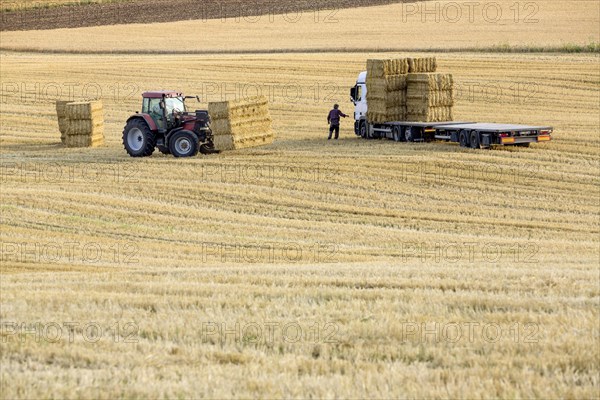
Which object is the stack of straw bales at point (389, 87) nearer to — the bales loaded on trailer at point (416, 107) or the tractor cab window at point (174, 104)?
the bales loaded on trailer at point (416, 107)

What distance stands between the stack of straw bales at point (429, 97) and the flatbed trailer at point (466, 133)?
355 millimetres

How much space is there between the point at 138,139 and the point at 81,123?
351cm

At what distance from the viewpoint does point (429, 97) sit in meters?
29.6

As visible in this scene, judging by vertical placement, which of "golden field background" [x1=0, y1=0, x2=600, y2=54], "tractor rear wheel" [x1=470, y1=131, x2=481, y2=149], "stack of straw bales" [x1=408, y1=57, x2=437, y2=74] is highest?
"golden field background" [x1=0, y1=0, x2=600, y2=54]

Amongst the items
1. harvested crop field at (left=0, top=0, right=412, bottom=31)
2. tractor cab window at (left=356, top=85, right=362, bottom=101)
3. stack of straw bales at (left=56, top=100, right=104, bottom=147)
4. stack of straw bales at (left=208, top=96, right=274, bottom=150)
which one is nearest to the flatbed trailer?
tractor cab window at (left=356, top=85, right=362, bottom=101)

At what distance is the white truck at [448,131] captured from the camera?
27.3 m

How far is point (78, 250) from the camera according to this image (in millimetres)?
17828

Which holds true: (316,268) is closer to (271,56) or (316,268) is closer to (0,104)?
(0,104)

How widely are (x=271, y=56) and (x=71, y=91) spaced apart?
12.0m

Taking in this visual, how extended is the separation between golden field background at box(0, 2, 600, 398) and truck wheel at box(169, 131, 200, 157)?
842 millimetres

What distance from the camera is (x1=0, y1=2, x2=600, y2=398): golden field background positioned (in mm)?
8344

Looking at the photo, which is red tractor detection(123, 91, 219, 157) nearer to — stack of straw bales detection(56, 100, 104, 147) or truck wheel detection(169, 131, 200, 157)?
truck wheel detection(169, 131, 200, 157)

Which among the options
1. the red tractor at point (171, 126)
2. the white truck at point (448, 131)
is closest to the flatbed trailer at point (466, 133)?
the white truck at point (448, 131)

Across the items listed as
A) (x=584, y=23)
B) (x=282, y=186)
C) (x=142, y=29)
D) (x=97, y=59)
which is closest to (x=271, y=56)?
(x=97, y=59)
